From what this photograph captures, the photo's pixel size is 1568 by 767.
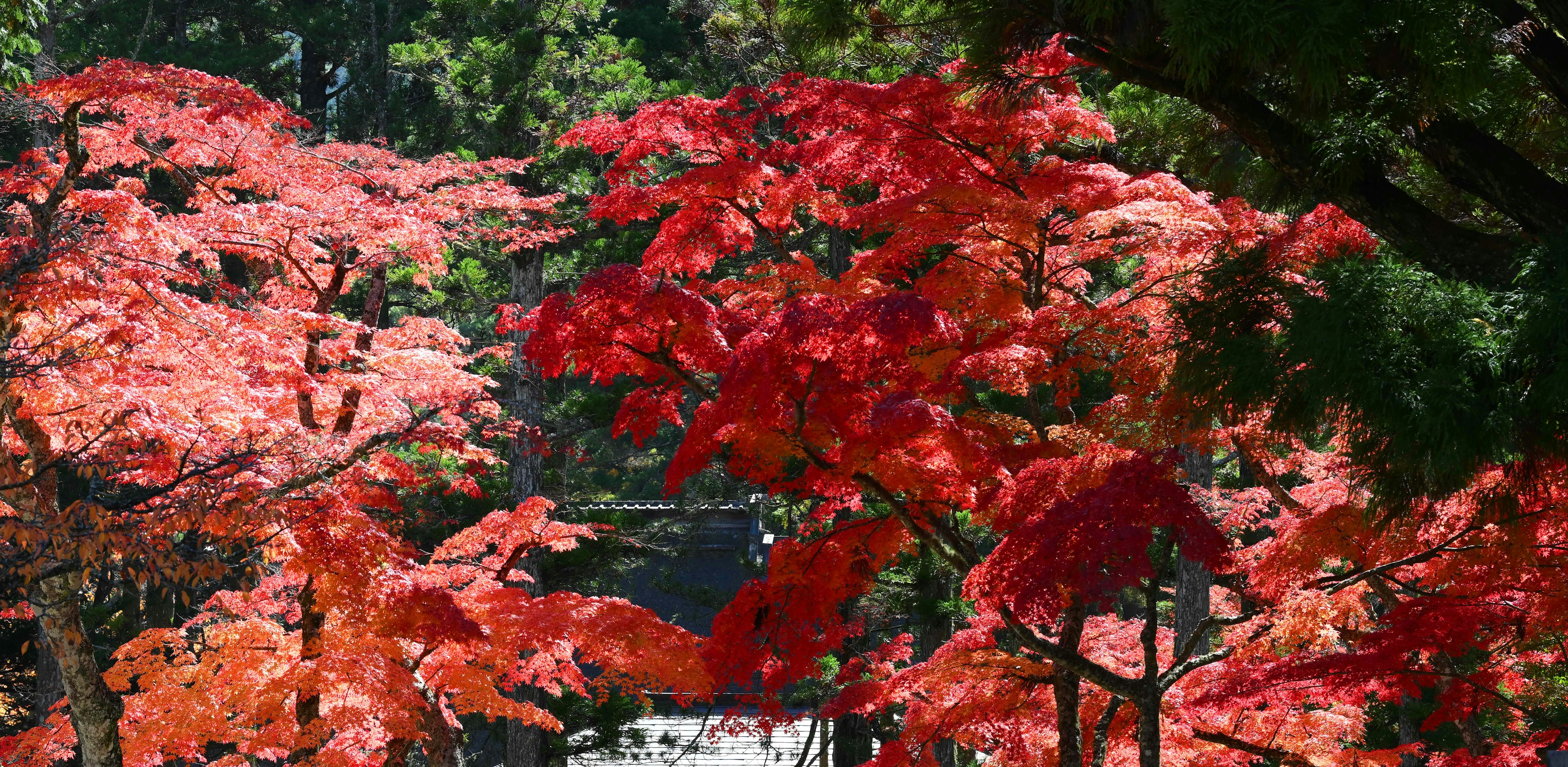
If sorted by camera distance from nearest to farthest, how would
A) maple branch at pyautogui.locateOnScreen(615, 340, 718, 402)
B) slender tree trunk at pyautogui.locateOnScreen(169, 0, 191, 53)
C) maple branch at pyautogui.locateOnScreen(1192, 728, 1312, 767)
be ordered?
maple branch at pyautogui.locateOnScreen(615, 340, 718, 402), maple branch at pyautogui.locateOnScreen(1192, 728, 1312, 767), slender tree trunk at pyautogui.locateOnScreen(169, 0, 191, 53)

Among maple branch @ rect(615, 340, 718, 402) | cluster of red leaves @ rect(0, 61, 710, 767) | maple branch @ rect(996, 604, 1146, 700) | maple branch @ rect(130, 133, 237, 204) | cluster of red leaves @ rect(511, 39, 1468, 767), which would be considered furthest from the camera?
maple branch @ rect(130, 133, 237, 204)

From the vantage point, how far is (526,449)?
34.2ft

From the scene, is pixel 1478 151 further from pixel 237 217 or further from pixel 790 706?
pixel 790 706

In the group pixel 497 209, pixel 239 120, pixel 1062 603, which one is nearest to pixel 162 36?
pixel 497 209

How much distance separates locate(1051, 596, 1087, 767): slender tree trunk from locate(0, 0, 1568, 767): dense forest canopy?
0.03m

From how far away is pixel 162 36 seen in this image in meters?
17.0

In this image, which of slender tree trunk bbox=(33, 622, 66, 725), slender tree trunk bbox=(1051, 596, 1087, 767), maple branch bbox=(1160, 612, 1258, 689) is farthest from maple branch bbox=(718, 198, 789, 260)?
slender tree trunk bbox=(33, 622, 66, 725)

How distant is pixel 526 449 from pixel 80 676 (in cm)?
488

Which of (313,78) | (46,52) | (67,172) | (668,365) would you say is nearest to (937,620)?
(668,365)

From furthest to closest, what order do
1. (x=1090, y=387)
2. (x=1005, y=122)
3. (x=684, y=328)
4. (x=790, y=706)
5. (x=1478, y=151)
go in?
(x=790, y=706)
(x=1090, y=387)
(x=1005, y=122)
(x=684, y=328)
(x=1478, y=151)

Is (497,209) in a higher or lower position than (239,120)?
higher

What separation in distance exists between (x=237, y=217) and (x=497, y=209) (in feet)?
16.9

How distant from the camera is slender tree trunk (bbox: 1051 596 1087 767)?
6324 millimetres

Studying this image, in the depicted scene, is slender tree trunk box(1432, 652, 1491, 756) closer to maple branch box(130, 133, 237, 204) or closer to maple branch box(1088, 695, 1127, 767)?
maple branch box(1088, 695, 1127, 767)
